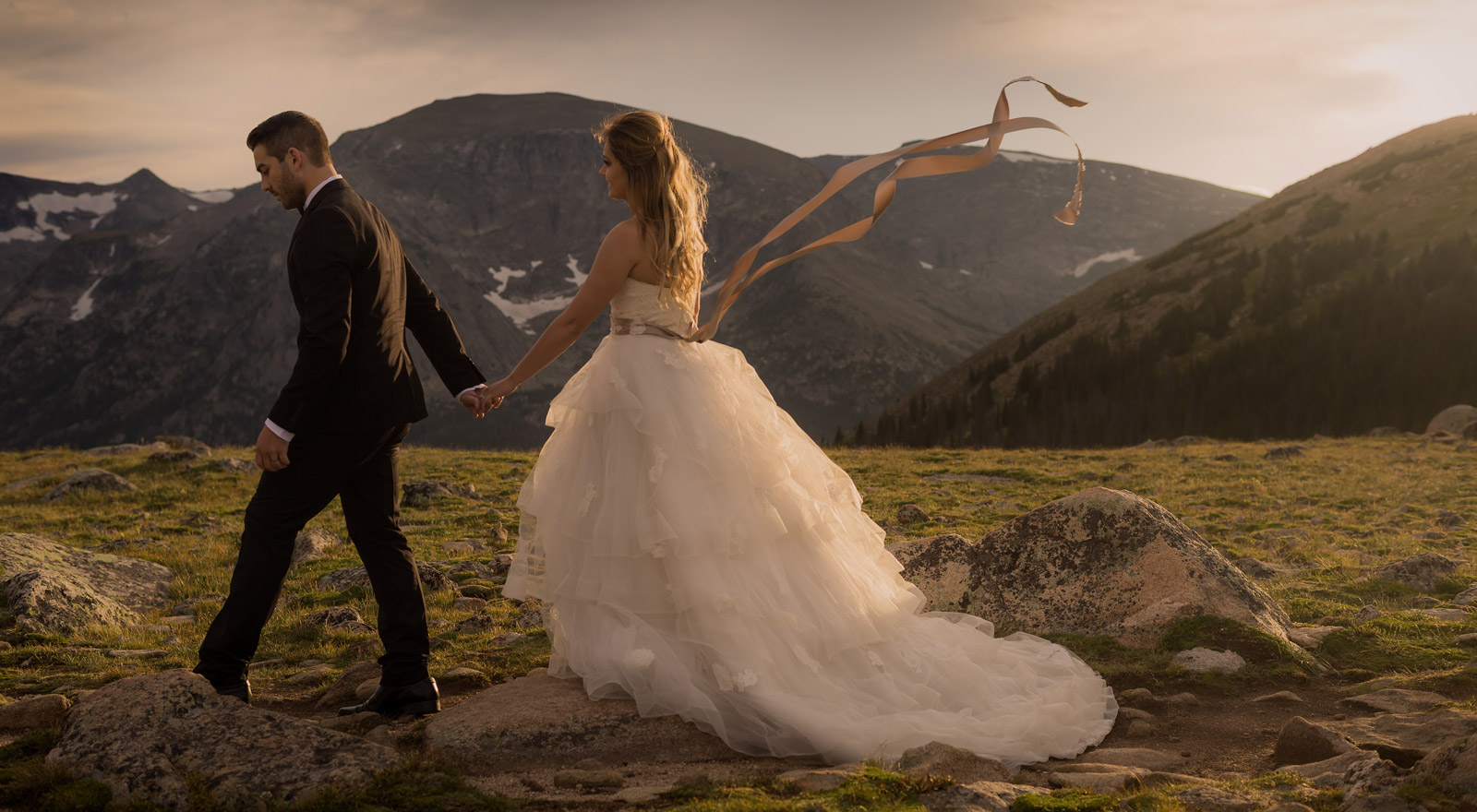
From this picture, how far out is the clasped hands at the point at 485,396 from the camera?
6.09 meters

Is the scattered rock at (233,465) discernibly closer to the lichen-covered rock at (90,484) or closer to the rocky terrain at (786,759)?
the lichen-covered rock at (90,484)

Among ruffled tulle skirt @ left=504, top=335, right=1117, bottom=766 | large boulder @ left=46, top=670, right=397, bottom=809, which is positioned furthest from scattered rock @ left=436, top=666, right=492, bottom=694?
large boulder @ left=46, top=670, right=397, bottom=809

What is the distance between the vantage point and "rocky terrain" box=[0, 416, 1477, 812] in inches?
162

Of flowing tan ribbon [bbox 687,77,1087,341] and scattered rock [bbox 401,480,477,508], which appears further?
scattered rock [bbox 401,480,477,508]

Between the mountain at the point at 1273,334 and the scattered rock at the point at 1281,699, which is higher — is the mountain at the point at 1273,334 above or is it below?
above

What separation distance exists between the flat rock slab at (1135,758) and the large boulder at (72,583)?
799 centimetres

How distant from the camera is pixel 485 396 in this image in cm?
620

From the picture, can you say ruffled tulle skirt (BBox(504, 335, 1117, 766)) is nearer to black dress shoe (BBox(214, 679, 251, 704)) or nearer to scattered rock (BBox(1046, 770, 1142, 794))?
scattered rock (BBox(1046, 770, 1142, 794))

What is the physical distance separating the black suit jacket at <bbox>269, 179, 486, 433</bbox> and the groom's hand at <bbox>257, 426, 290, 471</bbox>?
0.30 feet

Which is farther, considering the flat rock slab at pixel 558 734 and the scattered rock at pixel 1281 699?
the scattered rock at pixel 1281 699

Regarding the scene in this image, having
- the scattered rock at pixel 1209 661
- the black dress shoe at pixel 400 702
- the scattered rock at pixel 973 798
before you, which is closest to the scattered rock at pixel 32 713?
the black dress shoe at pixel 400 702

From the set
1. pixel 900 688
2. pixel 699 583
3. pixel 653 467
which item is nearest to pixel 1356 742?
pixel 900 688

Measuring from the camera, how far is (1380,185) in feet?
267

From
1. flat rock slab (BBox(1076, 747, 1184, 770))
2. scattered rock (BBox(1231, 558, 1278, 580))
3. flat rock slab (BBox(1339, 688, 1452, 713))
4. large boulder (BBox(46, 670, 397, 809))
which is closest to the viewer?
large boulder (BBox(46, 670, 397, 809))
